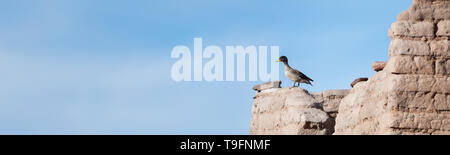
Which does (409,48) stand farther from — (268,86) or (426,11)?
(268,86)

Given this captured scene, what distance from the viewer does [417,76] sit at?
15.1m

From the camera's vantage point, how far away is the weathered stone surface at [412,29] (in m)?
15.3

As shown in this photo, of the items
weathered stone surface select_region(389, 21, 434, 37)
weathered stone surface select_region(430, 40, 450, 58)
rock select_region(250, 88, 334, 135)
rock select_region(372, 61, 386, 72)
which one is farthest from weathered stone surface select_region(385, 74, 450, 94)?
rock select_region(250, 88, 334, 135)

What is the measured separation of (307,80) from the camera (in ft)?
74.9

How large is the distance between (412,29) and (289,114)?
4898 millimetres

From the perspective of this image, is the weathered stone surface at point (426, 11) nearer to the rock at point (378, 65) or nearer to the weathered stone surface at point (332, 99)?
the rock at point (378, 65)

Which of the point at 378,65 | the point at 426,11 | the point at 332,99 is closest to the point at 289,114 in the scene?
the point at 332,99

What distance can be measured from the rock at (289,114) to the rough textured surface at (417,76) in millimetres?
3193

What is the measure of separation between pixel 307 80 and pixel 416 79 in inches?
308

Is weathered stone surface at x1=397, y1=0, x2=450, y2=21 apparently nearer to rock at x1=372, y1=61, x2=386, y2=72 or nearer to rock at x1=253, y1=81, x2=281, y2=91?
rock at x1=372, y1=61, x2=386, y2=72

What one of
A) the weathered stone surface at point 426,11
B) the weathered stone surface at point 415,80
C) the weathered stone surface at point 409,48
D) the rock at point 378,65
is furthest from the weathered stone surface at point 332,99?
the weathered stone surface at point 409,48
